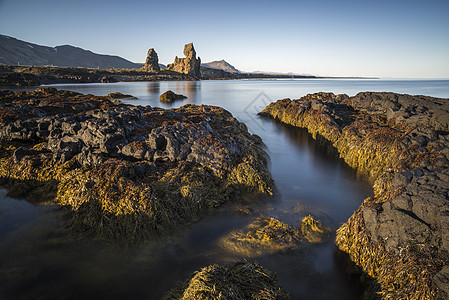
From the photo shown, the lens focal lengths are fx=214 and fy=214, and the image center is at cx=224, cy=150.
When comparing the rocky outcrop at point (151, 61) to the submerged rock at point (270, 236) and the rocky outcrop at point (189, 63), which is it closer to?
the rocky outcrop at point (189, 63)

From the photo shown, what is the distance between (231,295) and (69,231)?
4714mm

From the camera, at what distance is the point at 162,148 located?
26.7ft

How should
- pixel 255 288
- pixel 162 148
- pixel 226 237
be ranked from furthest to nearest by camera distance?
pixel 162 148 → pixel 226 237 → pixel 255 288

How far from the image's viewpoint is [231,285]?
352 centimetres

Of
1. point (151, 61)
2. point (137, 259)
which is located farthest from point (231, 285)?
point (151, 61)

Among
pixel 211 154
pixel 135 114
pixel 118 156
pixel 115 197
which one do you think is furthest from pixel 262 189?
pixel 135 114

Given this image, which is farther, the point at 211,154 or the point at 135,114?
the point at 135,114

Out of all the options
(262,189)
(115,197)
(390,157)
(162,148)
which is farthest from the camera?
(390,157)

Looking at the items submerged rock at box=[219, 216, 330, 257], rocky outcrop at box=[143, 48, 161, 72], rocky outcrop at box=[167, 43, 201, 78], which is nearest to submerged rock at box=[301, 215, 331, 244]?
submerged rock at box=[219, 216, 330, 257]

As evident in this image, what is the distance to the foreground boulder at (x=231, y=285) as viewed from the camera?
11.1 feet

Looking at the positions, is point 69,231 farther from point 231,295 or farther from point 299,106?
point 299,106

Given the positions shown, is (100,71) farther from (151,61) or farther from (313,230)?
(313,230)

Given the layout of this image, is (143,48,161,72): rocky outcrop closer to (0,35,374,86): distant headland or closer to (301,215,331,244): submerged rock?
(0,35,374,86): distant headland

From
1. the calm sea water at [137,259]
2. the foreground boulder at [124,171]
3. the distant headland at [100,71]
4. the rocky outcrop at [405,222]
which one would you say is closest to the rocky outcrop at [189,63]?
the distant headland at [100,71]
